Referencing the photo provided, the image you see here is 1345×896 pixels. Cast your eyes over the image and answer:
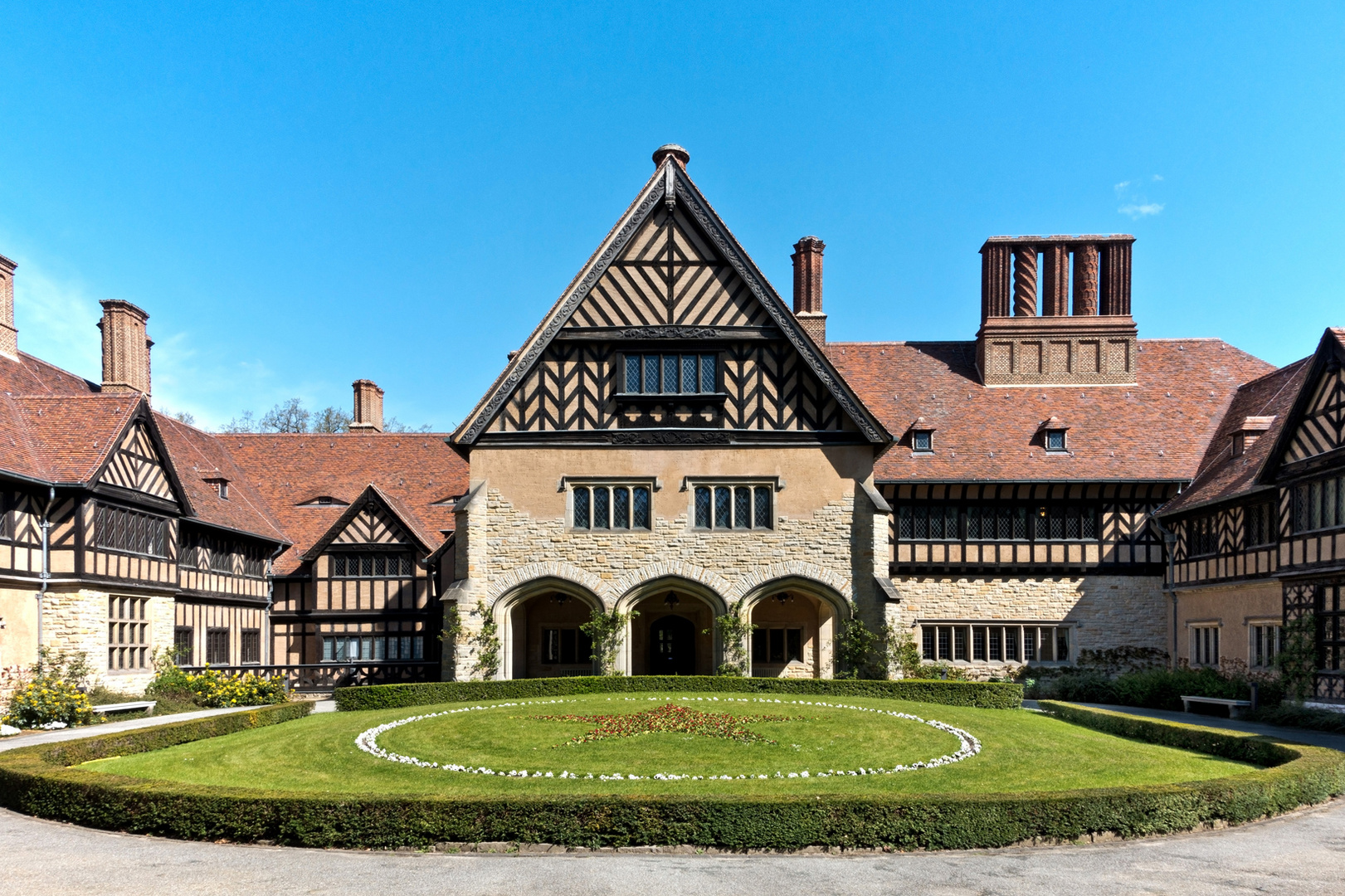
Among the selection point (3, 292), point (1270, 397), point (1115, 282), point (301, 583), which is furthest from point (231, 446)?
point (1270, 397)

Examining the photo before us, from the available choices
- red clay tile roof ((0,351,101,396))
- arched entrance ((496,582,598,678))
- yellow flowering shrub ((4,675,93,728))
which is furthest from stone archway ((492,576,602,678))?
red clay tile roof ((0,351,101,396))

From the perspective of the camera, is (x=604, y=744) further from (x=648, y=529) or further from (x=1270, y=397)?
(x=1270, y=397)

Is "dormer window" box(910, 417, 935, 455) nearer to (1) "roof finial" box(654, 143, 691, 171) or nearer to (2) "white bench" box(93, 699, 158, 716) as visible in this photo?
(1) "roof finial" box(654, 143, 691, 171)

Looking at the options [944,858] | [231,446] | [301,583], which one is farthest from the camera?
[231,446]

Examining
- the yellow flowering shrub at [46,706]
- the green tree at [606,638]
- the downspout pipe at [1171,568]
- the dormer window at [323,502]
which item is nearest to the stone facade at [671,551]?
the green tree at [606,638]

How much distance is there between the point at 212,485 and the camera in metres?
32.6

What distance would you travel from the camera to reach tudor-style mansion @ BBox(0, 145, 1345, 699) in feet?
80.4

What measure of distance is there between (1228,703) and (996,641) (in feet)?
27.2

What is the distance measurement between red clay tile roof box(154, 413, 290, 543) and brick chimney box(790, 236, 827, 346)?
18845 mm

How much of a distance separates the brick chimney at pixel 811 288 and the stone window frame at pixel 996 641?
10.2 metres

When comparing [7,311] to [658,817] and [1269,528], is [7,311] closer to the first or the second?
[658,817]

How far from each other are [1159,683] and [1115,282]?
14170 millimetres

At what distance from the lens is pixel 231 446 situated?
38.8 m

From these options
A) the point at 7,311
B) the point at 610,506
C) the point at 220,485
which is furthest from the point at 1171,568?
the point at 7,311
